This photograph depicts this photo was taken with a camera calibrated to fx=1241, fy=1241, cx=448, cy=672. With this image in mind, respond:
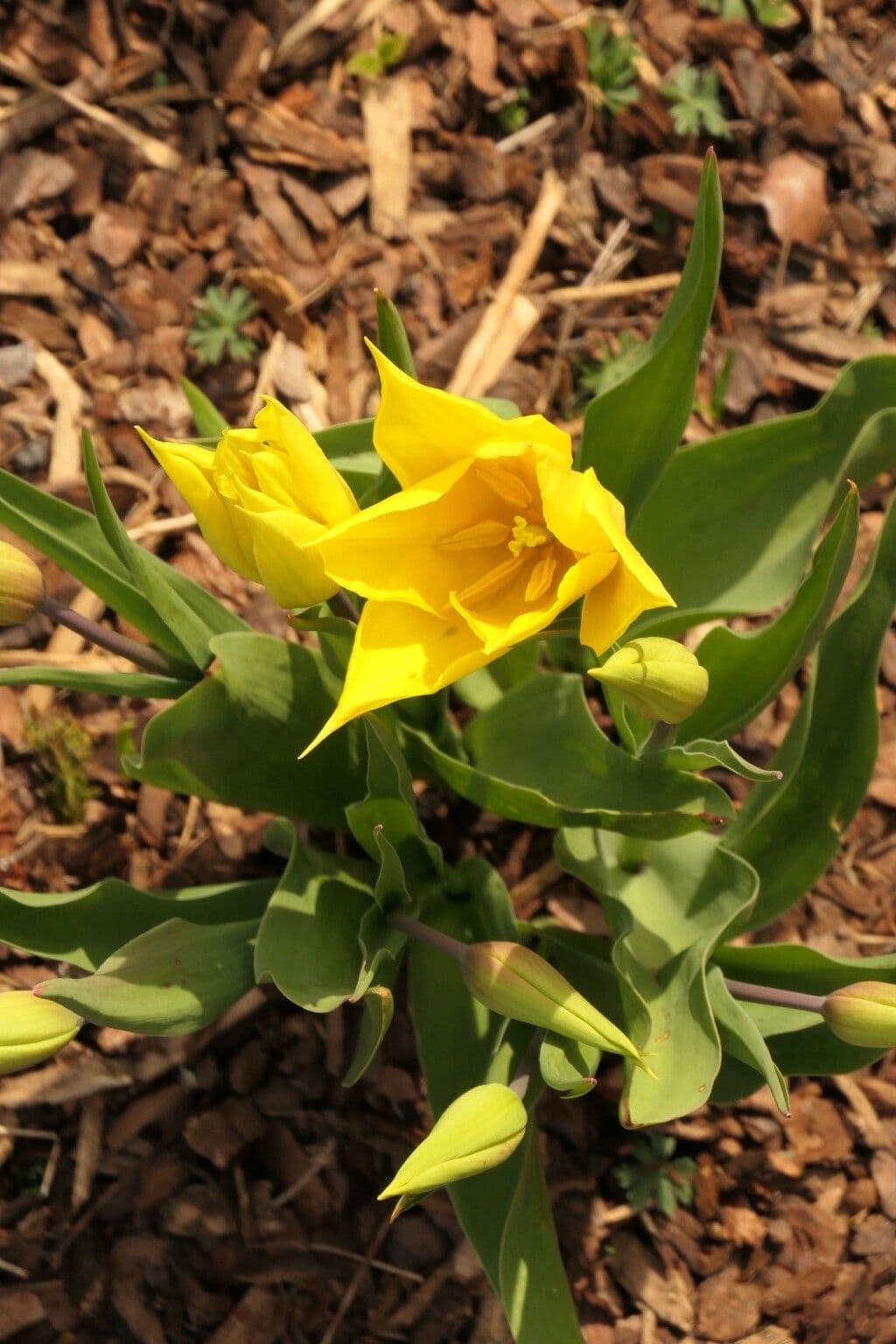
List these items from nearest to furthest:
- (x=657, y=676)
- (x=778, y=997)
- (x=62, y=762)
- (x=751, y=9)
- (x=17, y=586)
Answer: (x=657, y=676)
(x=17, y=586)
(x=778, y=997)
(x=62, y=762)
(x=751, y=9)

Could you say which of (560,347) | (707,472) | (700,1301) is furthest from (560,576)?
(700,1301)

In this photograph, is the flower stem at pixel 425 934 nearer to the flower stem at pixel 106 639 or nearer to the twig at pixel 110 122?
the flower stem at pixel 106 639

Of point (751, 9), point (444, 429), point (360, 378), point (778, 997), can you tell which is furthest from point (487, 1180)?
point (751, 9)

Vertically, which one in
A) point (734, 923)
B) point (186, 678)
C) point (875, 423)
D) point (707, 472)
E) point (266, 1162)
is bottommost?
point (266, 1162)

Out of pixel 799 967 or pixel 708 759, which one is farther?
pixel 799 967

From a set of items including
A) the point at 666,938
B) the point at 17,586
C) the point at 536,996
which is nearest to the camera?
the point at 536,996

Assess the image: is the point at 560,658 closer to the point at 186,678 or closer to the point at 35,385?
the point at 186,678

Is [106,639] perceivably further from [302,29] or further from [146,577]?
[302,29]
